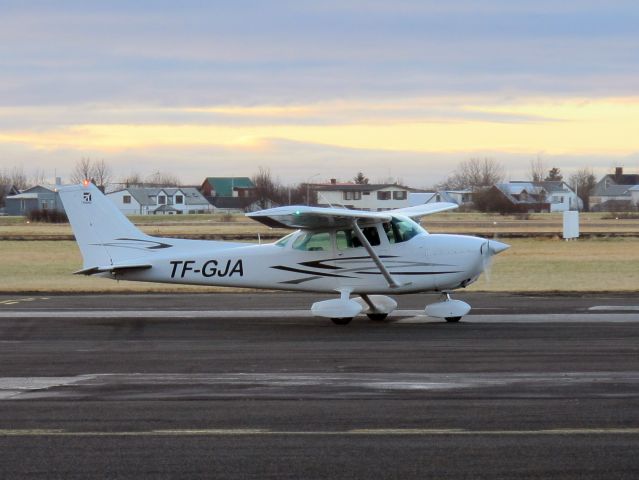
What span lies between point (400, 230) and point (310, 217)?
1924 mm

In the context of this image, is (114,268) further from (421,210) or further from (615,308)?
(615,308)

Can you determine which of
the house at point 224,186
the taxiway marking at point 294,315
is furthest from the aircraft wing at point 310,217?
the house at point 224,186

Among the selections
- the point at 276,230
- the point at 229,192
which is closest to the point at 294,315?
the point at 276,230

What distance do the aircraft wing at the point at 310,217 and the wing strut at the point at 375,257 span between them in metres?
0.20

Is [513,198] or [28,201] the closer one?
[513,198]

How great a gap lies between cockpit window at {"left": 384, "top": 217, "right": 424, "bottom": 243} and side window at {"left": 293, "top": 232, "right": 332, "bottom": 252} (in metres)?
1.15

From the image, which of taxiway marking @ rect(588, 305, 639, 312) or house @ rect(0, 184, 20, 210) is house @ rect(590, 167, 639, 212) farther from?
→ taxiway marking @ rect(588, 305, 639, 312)

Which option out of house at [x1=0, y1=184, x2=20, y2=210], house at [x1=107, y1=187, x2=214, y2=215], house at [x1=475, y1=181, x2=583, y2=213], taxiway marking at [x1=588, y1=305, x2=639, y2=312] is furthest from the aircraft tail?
house at [x1=0, y1=184, x2=20, y2=210]

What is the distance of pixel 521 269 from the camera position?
123ft

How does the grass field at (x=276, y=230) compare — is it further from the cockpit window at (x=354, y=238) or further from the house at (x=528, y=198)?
the cockpit window at (x=354, y=238)

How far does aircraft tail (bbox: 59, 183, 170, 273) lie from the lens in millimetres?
21109

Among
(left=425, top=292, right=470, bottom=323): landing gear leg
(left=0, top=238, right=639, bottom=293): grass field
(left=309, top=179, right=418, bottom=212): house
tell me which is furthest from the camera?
(left=309, top=179, right=418, bottom=212): house

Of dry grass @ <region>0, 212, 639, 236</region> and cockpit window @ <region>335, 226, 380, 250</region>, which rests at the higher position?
cockpit window @ <region>335, 226, 380, 250</region>

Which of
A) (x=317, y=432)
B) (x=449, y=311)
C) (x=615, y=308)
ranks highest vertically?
(x=317, y=432)
